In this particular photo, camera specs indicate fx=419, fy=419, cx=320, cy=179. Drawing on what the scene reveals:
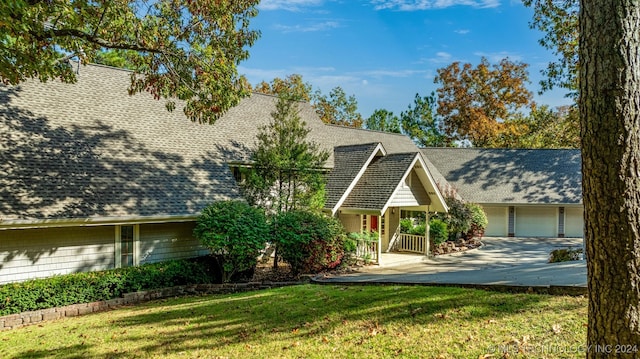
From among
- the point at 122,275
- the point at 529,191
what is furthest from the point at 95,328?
the point at 529,191

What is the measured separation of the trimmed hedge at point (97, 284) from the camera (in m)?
10.3

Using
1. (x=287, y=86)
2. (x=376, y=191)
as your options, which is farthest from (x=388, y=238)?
(x=287, y=86)

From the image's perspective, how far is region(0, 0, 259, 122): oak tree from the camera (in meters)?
9.09

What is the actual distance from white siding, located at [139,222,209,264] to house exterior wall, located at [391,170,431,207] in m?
8.23

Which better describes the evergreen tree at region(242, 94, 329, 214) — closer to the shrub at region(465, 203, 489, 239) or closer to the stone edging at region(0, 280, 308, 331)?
the stone edging at region(0, 280, 308, 331)

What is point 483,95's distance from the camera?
4316cm

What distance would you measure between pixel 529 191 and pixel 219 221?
25.0 meters

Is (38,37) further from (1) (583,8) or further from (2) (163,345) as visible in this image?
(1) (583,8)

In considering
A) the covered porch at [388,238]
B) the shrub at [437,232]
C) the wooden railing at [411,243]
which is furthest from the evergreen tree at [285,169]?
the shrub at [437,232]

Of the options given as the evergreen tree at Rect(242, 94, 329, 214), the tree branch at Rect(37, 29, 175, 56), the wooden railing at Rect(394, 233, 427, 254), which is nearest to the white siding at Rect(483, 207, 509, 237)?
the wooden railing at Rect(394, 233, 427, 254)

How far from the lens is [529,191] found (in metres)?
30.3

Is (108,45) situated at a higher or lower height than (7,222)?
higher

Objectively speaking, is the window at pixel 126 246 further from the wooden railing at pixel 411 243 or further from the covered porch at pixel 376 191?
the wooden railing at pixel 411 243

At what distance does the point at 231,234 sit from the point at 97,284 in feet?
12.7
